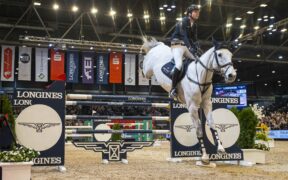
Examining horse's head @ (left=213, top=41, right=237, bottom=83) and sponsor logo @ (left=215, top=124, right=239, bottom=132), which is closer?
horse's head @ (left=213, top=41, right=237, bottom=83)

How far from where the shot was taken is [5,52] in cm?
1512

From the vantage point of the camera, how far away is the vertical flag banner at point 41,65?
15.3 m

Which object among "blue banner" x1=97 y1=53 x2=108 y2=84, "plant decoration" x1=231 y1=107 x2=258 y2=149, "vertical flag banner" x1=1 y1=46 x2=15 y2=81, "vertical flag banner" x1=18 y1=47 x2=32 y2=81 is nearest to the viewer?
"plant decoration" x1=231 y1=107 x2=258 y2=149

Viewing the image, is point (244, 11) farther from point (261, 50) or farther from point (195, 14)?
point (195, 14)

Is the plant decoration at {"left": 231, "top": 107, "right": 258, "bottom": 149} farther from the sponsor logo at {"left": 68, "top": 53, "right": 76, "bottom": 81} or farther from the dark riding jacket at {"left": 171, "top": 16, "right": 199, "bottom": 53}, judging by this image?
the sponsor logo at {"left": 68, "top": 53, "right": 76, "bottom": 81}

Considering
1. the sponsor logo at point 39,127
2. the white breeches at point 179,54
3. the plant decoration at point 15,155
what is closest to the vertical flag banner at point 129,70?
the white breeches at point 179,54

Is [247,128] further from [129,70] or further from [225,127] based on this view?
[129,70]

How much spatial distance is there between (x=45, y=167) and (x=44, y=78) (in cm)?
994

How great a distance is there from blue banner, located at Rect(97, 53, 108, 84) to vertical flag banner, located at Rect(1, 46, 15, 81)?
3535 mm

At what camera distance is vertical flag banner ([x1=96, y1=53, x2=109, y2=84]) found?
16.3 metres

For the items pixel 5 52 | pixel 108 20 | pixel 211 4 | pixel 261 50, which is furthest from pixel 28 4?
pixel 261 50

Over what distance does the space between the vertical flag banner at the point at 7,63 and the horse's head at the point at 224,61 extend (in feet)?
38.7

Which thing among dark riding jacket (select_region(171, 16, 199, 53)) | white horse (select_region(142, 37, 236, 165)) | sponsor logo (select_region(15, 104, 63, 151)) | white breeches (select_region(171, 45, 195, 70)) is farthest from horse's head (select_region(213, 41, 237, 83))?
sponsor logo (select_region(15, 104, 63, 151))

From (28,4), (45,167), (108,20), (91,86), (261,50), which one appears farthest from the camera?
(91,86)
